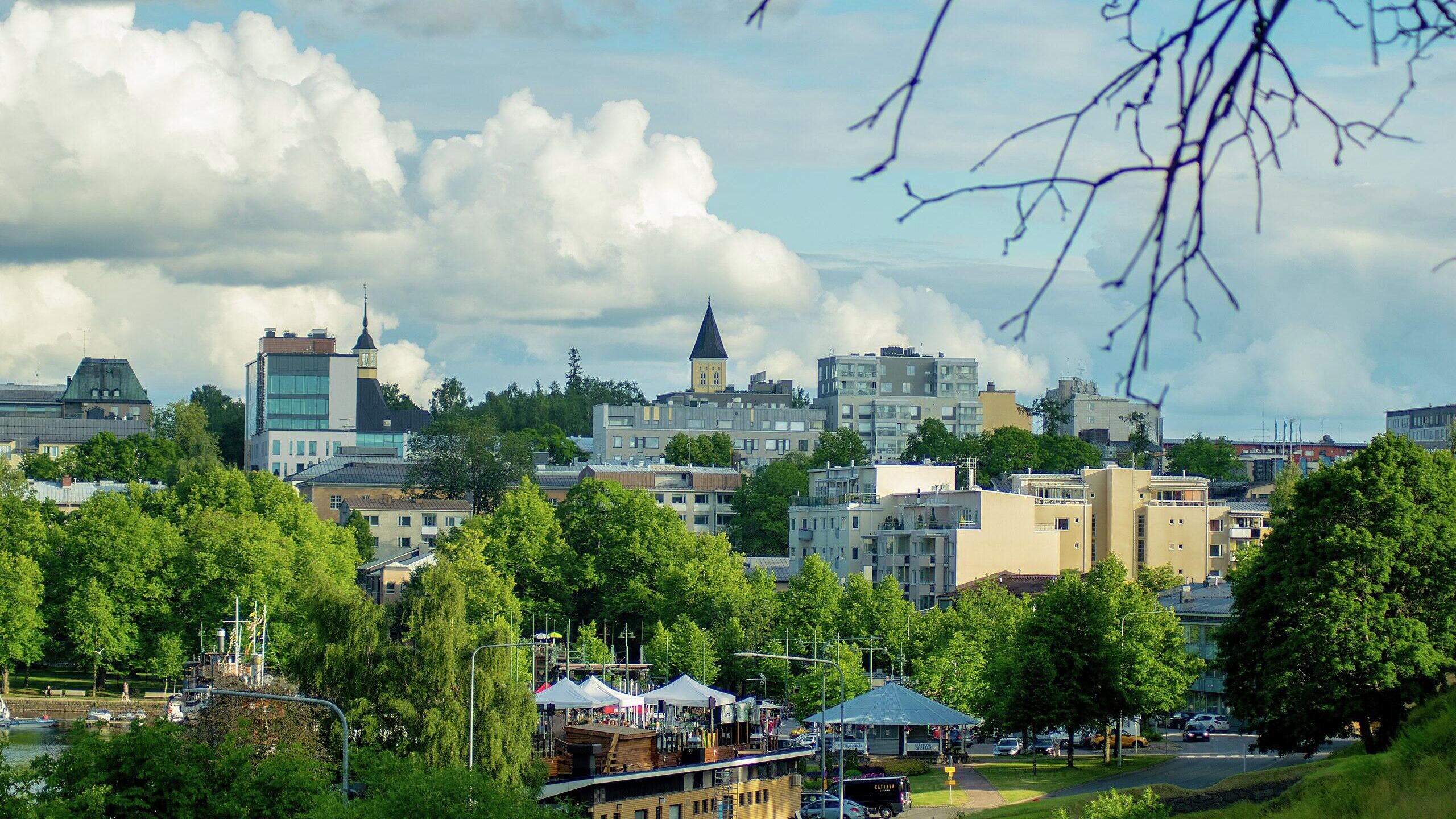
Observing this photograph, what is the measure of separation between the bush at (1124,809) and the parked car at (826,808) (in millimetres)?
18078

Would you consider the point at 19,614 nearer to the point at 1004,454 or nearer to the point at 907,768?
the point at 907,768

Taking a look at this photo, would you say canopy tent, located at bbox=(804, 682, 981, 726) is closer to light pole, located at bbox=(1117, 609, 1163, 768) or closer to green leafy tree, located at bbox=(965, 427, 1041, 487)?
light pole, located at bbox=(1117, 609, 1163, 768)

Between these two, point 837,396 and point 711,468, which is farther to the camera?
point 837,396

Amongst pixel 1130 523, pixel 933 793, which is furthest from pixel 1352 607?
pixel 1130 523

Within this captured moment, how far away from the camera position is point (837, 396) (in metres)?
196

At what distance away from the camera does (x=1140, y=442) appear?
174625mm

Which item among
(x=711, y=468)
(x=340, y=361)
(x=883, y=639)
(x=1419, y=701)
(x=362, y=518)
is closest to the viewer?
(x=1419, y=701)

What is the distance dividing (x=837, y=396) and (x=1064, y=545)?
81163 mm

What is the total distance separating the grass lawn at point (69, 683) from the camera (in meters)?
93.1

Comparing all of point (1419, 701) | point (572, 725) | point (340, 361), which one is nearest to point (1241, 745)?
point (1419, 701)

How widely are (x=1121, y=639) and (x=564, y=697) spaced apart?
2263 centimetres

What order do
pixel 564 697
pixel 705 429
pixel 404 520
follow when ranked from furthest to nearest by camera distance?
pixel 705 429 < pixel 404 520 < pixel 564 697

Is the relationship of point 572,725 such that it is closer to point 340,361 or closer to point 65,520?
point 65,520

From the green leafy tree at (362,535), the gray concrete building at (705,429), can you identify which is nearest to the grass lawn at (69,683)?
the green leafy tree at (362,535)
